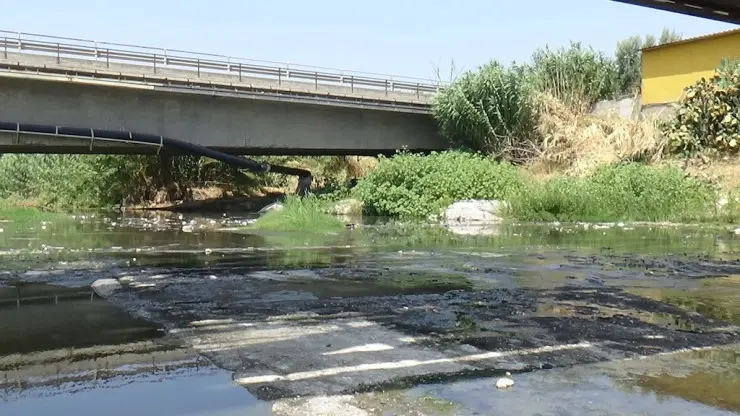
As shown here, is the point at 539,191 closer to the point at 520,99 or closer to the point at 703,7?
the point at 520,99

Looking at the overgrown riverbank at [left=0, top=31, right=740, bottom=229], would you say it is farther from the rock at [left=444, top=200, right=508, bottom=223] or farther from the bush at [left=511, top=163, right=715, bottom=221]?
the rock at [left=444, top=200, right=508, bottom=223]

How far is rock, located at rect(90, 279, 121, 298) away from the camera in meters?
7.96

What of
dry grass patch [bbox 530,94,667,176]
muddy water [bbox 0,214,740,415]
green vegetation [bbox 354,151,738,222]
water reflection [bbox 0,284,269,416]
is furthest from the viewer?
dry grass patch [bbox 530,94,667,176]

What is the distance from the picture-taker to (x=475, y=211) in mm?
24656

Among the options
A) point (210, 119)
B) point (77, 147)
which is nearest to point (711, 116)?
point (210, 119)

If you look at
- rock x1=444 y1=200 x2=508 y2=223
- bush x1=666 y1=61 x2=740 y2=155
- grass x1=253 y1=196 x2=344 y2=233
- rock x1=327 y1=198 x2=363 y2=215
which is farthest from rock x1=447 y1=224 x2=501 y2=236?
bush x1=666 y1=61 x2=740 y2=155

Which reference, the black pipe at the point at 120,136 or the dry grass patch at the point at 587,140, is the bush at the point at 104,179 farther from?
the dry grass patch at the point at 587,140

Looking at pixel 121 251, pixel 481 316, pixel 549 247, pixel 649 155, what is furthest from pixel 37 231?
pixel 649 155

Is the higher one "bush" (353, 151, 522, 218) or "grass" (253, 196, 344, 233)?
"bush" (353, 151, 522, 218)

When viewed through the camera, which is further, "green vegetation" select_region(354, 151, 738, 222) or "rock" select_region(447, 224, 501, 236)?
"green vegetation" select_region(354, 151, 738, 222)

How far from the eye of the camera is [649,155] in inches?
1123

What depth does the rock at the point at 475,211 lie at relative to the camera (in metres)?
23.9

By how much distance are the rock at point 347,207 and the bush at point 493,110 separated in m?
6.92

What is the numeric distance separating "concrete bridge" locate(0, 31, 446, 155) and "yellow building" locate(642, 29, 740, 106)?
9743mm
